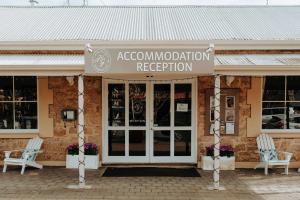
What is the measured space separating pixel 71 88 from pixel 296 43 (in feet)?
18.9

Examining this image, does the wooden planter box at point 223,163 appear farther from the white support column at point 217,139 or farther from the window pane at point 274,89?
the window pane at point 274,89

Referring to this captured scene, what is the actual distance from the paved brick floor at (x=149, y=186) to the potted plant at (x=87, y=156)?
0.29m

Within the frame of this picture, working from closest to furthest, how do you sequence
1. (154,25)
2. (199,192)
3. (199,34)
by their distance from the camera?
(199,192) < (199,34) < (154,25)

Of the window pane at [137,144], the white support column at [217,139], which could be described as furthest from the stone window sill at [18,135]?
the white support column at [217,139]

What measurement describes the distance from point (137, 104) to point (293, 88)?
3.98 meters

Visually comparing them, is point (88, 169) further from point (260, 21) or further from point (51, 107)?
point (260, 21)

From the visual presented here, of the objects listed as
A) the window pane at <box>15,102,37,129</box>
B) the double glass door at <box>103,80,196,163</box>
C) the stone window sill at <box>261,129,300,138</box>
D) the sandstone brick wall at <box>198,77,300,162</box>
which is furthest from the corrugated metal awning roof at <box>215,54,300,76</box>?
the window pane at <box>15,102,37,129</box>

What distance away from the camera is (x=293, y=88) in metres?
10.4

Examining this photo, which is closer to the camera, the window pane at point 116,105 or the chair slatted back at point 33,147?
the chair slatted back at point 33,147

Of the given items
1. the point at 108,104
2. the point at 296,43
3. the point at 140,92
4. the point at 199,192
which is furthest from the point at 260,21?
the point at 199,192

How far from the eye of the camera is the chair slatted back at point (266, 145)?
9.72 m

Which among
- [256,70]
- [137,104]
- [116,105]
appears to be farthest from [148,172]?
[256,70]

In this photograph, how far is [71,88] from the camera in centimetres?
1031

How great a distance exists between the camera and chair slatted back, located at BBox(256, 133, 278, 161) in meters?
9.72
